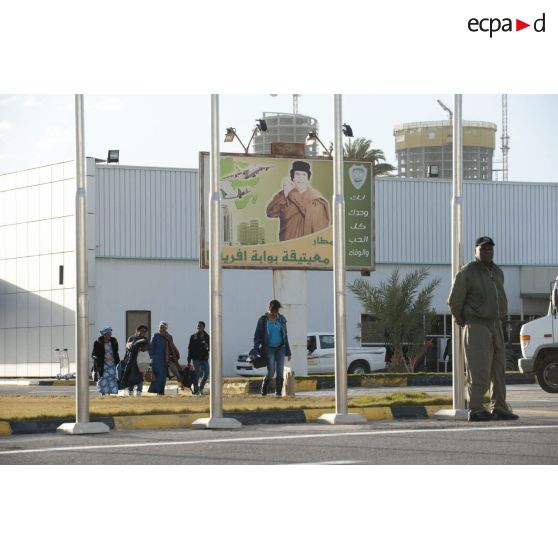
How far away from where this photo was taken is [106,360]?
23.8m

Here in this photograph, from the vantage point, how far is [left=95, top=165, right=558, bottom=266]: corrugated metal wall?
42.7 meters

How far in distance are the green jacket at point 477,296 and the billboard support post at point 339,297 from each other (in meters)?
1.40

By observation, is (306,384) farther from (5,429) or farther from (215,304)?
(5,429)

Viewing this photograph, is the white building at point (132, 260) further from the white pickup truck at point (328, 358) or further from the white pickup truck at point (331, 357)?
the white pickup truck at point (331, 357)

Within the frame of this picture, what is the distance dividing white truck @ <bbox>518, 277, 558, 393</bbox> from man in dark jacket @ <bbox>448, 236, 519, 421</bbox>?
8571 millimetres

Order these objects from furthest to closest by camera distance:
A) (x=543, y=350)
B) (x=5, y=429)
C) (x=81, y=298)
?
(x=543, y=350) → (x=81, y=298) → (x=5, y=429)

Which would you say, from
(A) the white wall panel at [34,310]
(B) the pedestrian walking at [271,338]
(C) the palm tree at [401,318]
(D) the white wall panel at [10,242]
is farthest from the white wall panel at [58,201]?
(B) the pedestrian walking at [271,338]

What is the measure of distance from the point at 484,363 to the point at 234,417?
306cm

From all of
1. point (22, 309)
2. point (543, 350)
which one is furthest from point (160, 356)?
point (22, 309)

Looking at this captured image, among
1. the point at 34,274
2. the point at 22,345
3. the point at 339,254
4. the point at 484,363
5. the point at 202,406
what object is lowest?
the point at 202,406
